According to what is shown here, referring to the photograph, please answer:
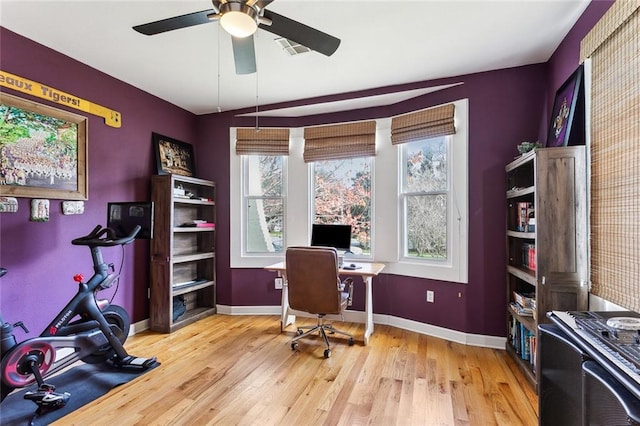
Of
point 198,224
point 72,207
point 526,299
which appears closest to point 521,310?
A: point 526,299

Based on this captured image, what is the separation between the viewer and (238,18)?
5.48 ft

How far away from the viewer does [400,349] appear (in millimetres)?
3137

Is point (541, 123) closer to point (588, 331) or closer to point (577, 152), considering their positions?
point (577, 152)

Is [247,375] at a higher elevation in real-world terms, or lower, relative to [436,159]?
lower

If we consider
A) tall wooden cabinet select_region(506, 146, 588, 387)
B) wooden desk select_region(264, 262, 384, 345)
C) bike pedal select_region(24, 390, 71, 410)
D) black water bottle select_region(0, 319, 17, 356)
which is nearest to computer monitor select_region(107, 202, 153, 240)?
black water bottle select_region(0, 319, 17, 356)

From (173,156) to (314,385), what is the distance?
123 inches

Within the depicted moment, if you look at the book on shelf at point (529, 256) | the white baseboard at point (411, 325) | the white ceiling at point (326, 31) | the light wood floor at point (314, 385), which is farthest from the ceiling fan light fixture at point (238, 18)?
the white baseboard at point (411, 325)

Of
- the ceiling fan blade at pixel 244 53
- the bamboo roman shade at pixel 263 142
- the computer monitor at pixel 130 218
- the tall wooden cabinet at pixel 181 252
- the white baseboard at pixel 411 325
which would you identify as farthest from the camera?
the bamboo roman shade at pixel 263 142

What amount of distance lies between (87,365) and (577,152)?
13.5 feet

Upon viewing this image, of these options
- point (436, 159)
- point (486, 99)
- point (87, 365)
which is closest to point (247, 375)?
point (87, 365)

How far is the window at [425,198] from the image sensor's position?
11.5 feet

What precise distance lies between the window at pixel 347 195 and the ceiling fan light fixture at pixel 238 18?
95.8 inches

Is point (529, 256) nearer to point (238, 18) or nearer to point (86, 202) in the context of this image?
point (238, 18)

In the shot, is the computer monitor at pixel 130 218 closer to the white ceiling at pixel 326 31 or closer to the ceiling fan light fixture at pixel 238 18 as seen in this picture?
the white ceiling at pixel 326 31
